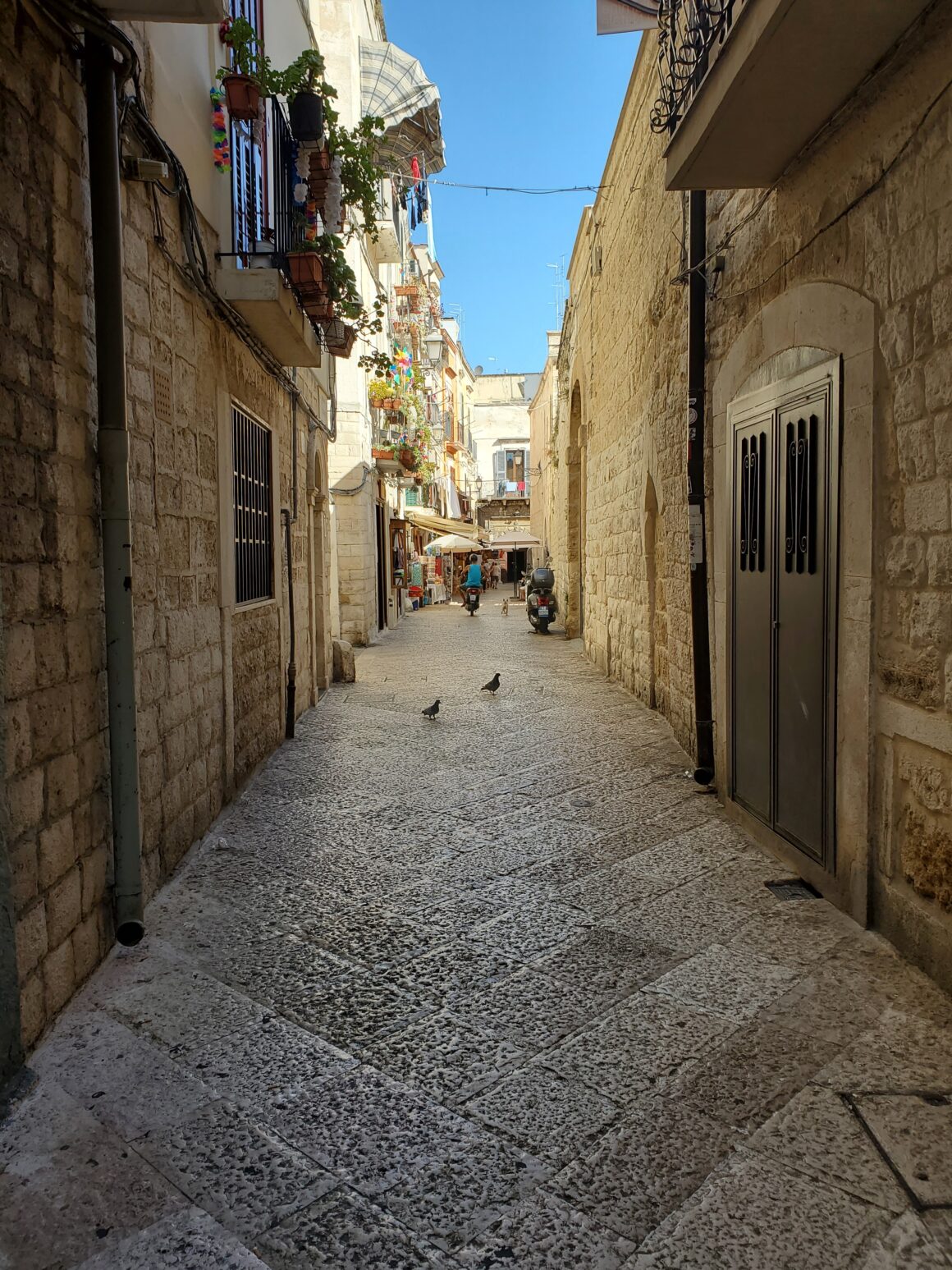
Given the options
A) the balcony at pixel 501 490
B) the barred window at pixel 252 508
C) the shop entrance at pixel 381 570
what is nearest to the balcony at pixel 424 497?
the shop entrance at pixel 381 570

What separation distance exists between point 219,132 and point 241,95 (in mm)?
530

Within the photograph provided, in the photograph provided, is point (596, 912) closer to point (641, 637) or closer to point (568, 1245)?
point (568, 1245)

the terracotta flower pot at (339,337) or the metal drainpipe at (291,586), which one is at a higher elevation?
the terracotta flower pot at (339,337)

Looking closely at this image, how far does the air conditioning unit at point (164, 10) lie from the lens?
123 inches

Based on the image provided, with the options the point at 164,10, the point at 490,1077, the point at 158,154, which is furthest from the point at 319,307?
the point at 490,1077

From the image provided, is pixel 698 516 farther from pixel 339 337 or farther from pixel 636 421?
pixel 339 337

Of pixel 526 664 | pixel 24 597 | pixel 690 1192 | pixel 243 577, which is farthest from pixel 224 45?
pixel 526 664

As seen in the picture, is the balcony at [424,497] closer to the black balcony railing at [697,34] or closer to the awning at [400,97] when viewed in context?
the awning at [400,97]

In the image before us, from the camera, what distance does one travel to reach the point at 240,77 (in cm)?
520

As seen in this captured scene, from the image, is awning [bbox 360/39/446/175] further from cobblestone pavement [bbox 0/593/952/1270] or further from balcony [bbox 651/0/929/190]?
cobblestone pavement [bbox 0/593/952/1270]

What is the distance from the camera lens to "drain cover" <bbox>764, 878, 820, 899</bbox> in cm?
407

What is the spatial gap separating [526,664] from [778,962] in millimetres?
10227

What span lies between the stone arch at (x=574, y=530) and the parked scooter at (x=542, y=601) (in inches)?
27.9

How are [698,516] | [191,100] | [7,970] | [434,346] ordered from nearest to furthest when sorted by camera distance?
1. [7,970]
2. [191,100]
3. [698,516]
4. [434,346]
